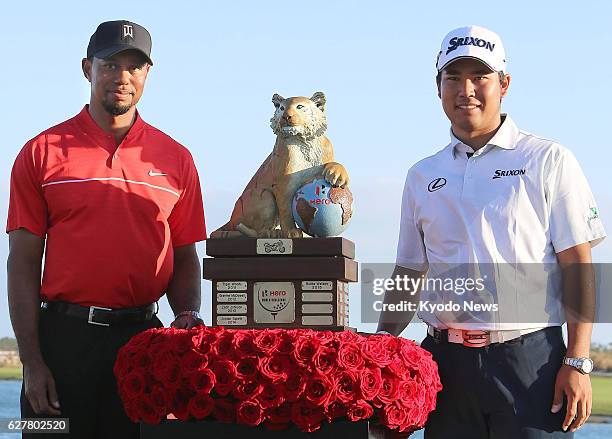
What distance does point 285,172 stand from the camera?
3.76 m

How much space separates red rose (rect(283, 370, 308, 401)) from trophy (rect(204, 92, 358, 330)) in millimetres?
751

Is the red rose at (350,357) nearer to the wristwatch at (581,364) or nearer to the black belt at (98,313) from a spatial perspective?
the wristwatch at (581,364)

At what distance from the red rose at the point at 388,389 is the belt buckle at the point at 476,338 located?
34 centimetres

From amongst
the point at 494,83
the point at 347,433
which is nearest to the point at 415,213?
the point at 494,83

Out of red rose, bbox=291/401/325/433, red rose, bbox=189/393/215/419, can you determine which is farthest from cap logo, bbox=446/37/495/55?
red rose, bbox=189/393/215/419

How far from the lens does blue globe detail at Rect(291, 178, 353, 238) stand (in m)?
3.64

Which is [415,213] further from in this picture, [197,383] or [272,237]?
A: [197,383]

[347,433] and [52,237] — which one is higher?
[52,237]

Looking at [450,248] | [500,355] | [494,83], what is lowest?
[500,355]

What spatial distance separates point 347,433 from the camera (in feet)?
9.18

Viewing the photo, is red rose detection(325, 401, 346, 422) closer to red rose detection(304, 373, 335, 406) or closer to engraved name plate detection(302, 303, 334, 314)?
red rose detection(304, 373, 335, 406)

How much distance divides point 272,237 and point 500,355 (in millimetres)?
1030

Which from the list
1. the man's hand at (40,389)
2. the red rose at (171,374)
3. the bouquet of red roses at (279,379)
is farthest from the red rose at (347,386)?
the man's hand at (40,389)

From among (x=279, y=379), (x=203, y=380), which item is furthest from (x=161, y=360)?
(x=279, y=379)
